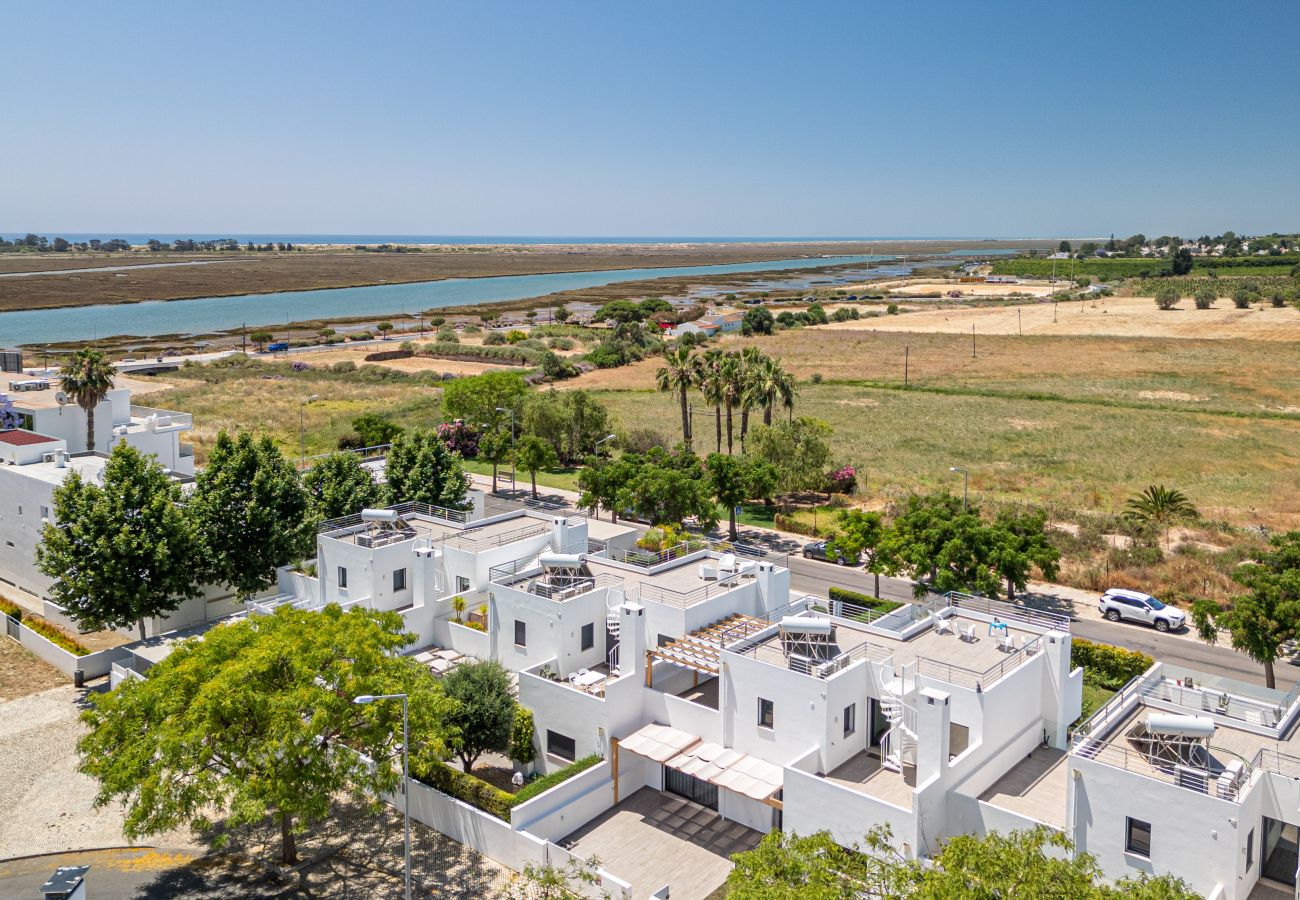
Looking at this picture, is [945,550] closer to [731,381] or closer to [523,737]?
[523,737]

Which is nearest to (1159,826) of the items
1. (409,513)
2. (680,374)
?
(409,513)

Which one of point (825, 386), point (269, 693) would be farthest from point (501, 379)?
point (269, 693)

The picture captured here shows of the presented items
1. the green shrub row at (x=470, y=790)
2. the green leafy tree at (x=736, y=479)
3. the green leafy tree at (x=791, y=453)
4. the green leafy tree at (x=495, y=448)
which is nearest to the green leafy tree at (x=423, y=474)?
the green leafy tree at (x=736, y=479)

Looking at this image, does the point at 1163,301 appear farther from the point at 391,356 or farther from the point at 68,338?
the point at 68,338

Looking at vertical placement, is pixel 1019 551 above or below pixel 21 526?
below

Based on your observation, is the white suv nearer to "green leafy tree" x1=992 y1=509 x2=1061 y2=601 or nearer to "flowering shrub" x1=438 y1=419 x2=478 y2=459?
"green leafy tree" x1=992 y1=509 x2=1061 y2=601

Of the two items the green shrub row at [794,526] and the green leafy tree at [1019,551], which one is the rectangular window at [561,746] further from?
the green shrub row at [794,526]
